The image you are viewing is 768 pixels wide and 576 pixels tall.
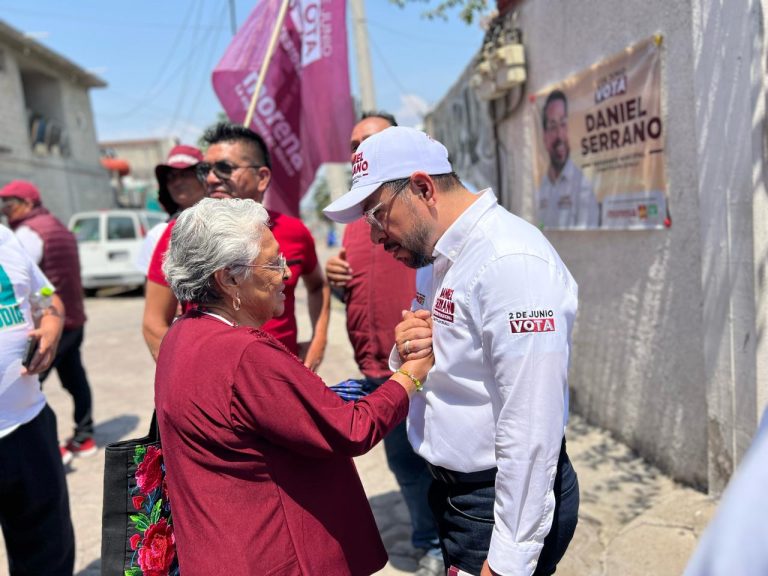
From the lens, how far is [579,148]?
4070mm

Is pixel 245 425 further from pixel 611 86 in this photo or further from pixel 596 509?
pixel 611 86

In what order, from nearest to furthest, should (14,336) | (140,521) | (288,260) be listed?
(140,521) < (14,336) < (288,260)

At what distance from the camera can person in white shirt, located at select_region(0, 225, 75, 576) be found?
2312 mm

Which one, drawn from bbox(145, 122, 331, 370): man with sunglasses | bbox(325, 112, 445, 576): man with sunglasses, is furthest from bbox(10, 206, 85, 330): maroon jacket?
bbox(325, 112, 445, 576): man with sunglasses

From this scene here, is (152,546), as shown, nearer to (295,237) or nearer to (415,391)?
(415,391)

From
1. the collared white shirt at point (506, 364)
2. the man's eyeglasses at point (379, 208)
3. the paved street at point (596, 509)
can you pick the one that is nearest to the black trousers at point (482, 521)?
the collared white shirt at point (506, 364)

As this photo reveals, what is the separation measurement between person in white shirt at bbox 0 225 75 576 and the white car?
11.7m

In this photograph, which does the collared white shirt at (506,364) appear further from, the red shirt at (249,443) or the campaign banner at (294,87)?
the campaign banner at (294,87)

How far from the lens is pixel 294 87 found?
4.30m

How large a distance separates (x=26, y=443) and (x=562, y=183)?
3.60 m

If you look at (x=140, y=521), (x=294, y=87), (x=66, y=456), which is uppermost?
(x=294, y=87)

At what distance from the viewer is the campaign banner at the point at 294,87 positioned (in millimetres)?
4027

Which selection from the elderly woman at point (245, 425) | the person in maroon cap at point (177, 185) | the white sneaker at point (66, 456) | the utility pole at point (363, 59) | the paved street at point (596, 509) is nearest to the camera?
the elderly woman at point (245, 425)

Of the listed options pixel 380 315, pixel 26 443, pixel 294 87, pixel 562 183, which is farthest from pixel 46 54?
pixel 380 315
